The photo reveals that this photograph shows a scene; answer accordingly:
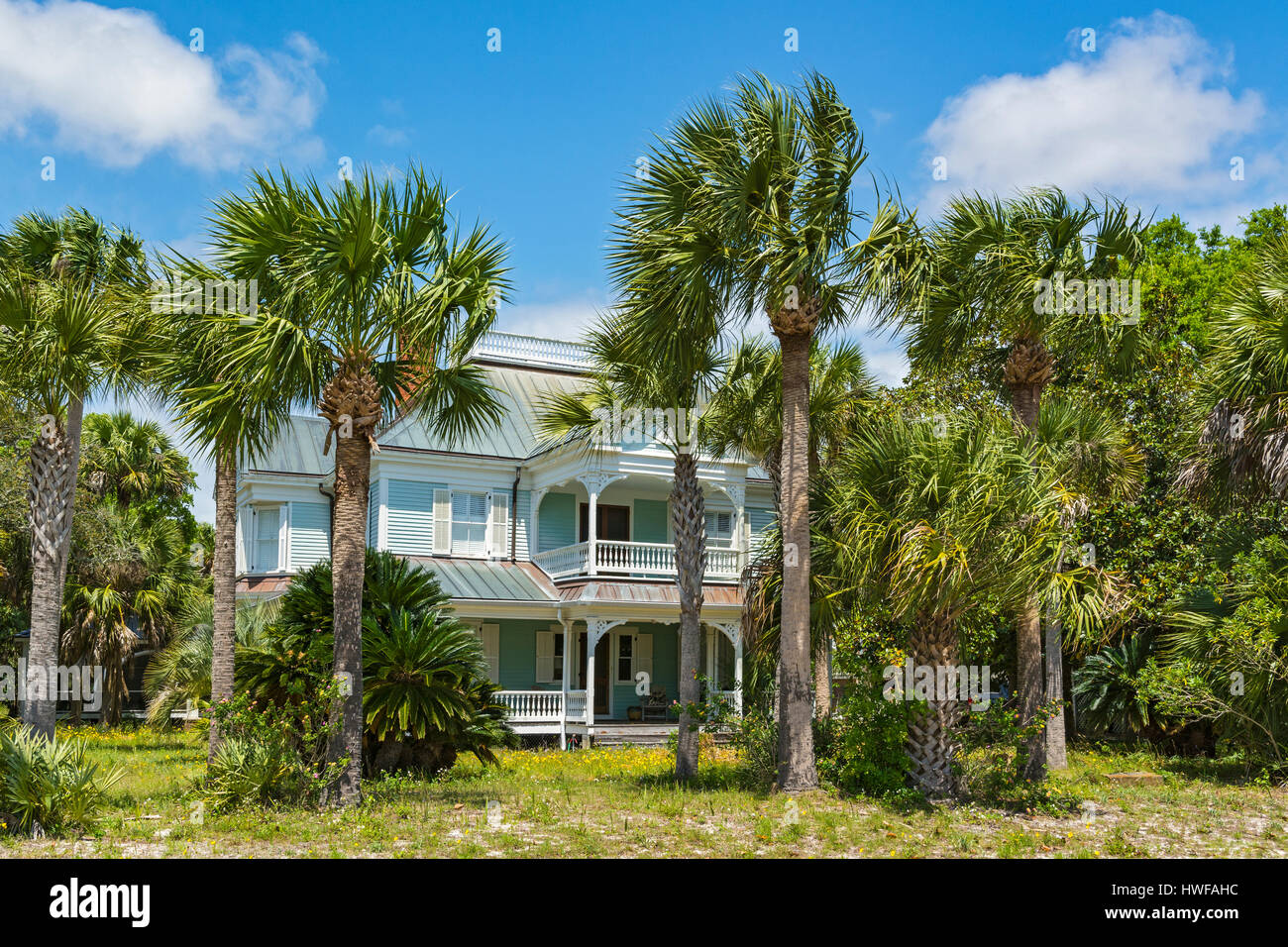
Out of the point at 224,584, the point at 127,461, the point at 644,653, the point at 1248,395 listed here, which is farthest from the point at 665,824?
the point at 127,461

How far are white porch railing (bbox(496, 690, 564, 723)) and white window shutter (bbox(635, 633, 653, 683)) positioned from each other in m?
3.91

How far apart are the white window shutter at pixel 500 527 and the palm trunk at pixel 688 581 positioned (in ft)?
35.6

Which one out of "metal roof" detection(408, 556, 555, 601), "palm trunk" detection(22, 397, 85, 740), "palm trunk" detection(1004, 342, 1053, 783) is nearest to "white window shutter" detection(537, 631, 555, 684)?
"metal roof" detection(408, 556, 555, 601)

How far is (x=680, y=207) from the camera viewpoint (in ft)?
39.5

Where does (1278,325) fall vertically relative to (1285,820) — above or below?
above

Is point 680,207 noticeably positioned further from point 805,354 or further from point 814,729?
point 814,729

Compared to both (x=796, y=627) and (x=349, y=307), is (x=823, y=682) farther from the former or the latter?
(x=349, y=307)

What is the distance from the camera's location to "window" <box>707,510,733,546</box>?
1055 inches

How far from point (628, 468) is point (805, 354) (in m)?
12.0

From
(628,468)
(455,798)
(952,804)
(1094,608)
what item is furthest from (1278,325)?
(628,468)

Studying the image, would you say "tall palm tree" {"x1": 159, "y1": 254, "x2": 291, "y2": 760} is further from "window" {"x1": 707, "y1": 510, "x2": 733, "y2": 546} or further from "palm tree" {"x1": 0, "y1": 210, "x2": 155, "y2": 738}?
"window" {"x1": 707, "y1": 510, "x2": 733, "y2": 546}

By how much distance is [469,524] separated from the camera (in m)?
25.0

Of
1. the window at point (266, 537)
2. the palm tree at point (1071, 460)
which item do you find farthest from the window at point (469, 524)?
the palm tree at point (1071, 460)

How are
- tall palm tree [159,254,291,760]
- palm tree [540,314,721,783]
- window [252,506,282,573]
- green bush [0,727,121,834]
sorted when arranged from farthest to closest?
window [252,506,282,573]
palm tree [540,314,721,783]
tall palm tree [159,254,291,760]
green bush [0,727,121,834]
